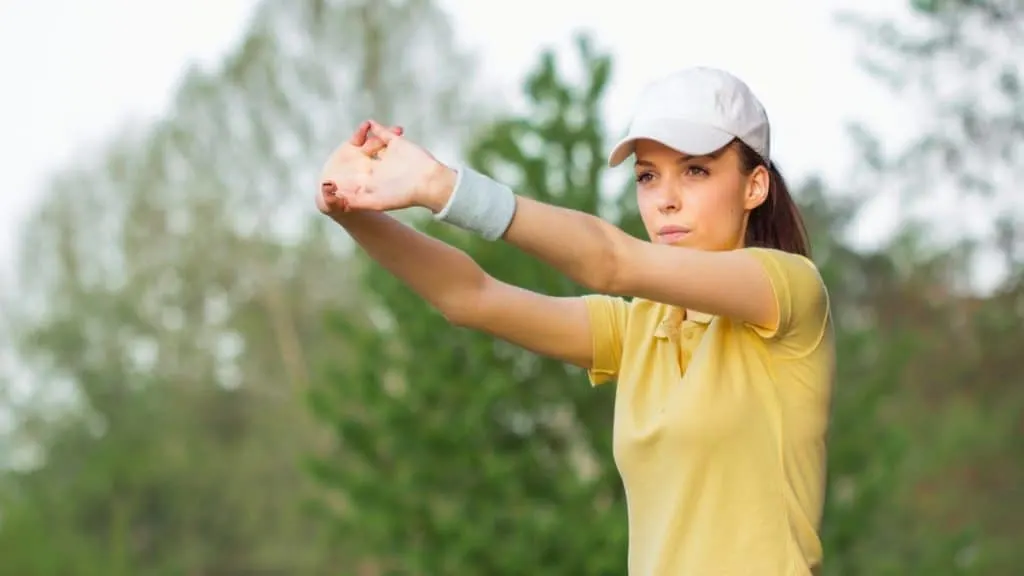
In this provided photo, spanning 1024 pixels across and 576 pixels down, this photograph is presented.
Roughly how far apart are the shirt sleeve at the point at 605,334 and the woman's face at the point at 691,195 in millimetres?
252

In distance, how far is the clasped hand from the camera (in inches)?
87.7

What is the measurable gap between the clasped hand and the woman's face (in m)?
0.49

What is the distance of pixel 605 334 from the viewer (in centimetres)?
288

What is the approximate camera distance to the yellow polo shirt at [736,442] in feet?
8.16

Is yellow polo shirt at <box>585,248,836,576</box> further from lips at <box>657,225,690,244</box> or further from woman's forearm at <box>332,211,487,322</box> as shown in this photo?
woman's forearm at <box>332,211,487,322</box>

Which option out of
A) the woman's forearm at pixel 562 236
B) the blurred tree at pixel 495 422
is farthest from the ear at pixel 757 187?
the blurred tree at pixel 495 422

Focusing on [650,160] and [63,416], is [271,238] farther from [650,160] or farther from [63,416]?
[650,160]

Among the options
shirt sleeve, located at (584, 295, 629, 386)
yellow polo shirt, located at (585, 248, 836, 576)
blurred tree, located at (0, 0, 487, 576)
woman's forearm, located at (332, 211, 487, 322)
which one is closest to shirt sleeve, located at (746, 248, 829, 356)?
yellow polo shirt, located at (585, 248, 836, 576)

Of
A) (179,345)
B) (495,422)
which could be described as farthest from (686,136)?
(179,345)

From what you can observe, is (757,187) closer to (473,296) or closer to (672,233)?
(672,233)

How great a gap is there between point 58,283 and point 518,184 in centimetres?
1750

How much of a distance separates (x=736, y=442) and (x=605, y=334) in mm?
449

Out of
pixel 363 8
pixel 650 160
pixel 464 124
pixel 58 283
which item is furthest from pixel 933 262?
pixel 650 160

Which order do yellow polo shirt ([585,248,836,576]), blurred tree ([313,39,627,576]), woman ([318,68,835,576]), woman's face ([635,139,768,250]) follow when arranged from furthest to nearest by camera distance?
blurred tree ([313,39,627,576])
woman's face ([635,139,768,250])
yellow polo shirt ([585,248,836,576])
woman ([318,68,835,576])
